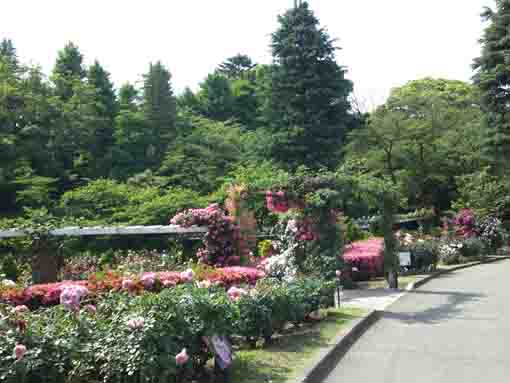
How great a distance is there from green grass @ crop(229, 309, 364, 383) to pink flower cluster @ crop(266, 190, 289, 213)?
475 cm

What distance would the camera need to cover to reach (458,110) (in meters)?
39.5

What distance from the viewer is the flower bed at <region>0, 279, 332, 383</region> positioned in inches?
184

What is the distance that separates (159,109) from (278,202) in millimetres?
22612

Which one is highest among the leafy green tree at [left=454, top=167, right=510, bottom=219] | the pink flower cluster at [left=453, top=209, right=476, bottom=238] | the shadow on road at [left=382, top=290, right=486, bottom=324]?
the leafy green tree at [left=454, top=167, right=510, bottom=219]

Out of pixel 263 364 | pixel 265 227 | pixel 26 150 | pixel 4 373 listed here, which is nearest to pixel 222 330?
pixel 263 364

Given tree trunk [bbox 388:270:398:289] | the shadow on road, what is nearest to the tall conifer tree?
tree trunk [bbox 388:270:398:289]

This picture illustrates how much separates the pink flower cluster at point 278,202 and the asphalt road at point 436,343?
3.36m

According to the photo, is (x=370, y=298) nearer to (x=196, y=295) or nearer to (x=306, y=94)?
(x=196, y=295)

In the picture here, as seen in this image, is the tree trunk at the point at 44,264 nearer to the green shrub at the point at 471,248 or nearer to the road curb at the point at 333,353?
the road curb at the point at 333,353

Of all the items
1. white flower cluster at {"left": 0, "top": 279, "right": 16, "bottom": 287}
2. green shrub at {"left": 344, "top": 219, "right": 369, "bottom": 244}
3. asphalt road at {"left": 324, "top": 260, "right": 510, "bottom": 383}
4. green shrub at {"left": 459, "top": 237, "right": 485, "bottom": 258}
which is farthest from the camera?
green shrub at {"left": 459, "top": 237, "right": 485, "bottom": 258}

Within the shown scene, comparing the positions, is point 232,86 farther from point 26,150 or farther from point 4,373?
point 4,373

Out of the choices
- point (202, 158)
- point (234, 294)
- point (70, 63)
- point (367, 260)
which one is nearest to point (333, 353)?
point (234, 294)

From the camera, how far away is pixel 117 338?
490cm

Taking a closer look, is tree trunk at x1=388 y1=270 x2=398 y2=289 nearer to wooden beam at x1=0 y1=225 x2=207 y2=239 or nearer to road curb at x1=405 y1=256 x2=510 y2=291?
road curb at x1=405 y1=256 x2=510 y2=291
